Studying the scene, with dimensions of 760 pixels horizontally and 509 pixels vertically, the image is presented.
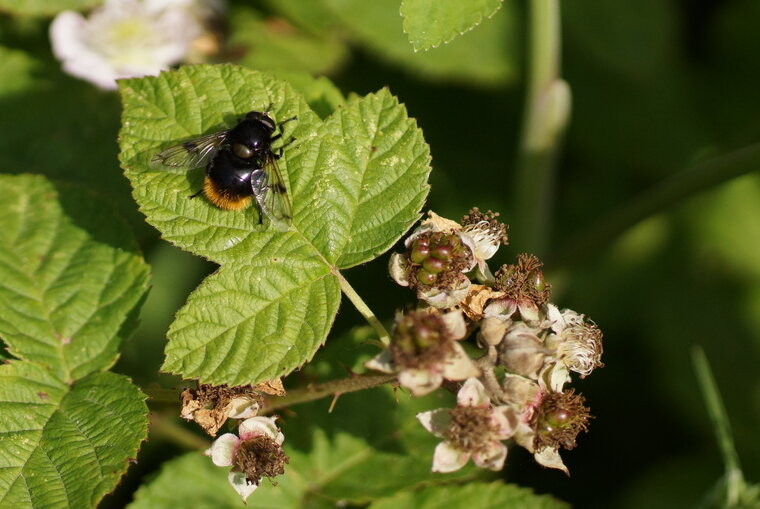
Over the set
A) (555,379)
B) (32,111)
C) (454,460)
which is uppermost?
(555,379)

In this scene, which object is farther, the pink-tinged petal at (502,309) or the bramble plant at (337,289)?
the pink-tinged petal at (502,309)

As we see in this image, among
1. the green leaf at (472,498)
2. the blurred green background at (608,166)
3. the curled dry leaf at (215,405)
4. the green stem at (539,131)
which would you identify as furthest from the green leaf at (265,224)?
the blurred green background at (608,166)

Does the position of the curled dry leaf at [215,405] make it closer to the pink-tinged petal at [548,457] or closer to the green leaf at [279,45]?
the pink-tinged petal at [548,457]

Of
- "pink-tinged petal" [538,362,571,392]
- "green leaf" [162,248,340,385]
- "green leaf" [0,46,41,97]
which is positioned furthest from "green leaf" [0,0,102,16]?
"pink-tinged petal" [538,362,571,392]

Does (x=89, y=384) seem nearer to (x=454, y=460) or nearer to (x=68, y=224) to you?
(x=68, y=224)

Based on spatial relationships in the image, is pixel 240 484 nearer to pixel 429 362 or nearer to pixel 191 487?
pixel 191 487

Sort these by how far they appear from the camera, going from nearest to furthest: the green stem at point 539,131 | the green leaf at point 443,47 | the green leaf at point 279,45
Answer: the green stem at point 539,131 < the green leaf at point 279,45 < the green leaf at point 443,47

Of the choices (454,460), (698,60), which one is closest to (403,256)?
(454,460)
